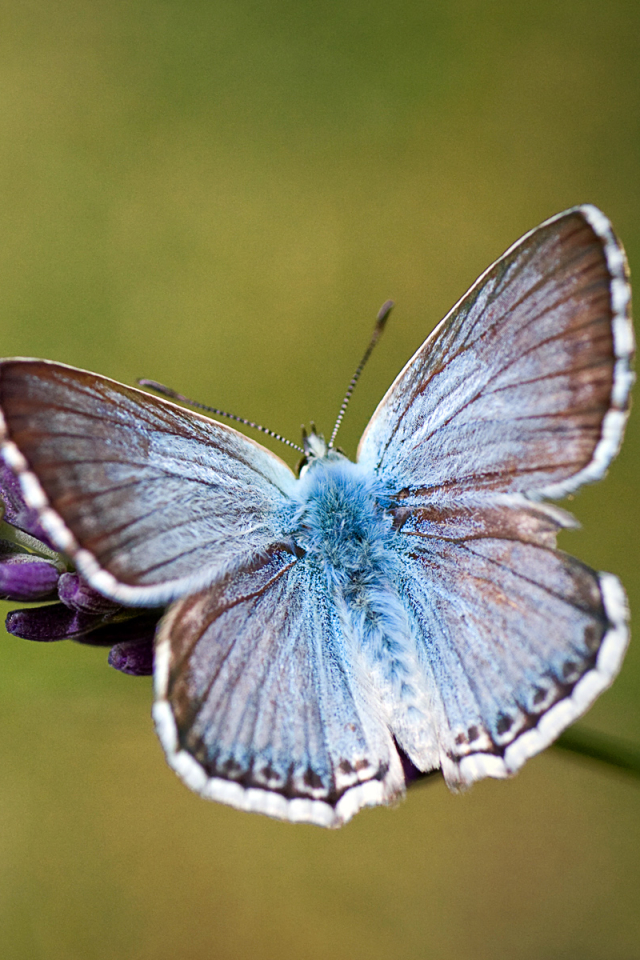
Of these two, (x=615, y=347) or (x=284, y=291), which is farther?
(x=284, y=291)

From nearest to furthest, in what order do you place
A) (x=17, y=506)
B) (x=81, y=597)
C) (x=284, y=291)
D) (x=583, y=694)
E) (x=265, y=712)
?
(x=583, y=694)
(x=265, y=712)
(x=81, y=597)
(x=17, y=506)
(x=284, y=291)

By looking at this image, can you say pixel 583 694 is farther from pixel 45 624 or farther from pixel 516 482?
pixel 45 624

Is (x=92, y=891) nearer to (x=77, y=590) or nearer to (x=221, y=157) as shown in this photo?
(x=77, y=590)

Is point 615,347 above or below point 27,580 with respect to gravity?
above

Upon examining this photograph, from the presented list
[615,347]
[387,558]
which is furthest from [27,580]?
[615,347]

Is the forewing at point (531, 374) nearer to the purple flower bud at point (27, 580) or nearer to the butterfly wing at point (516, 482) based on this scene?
the butterfly wing at point (516, 482)

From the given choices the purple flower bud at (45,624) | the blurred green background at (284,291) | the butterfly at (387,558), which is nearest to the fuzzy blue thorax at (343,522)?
the butterfly at (387,558)

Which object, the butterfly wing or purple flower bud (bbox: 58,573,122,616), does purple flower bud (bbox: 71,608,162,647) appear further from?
the butterfly wing
